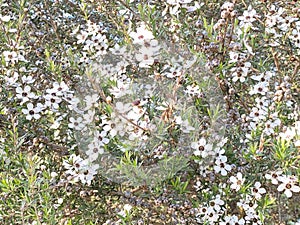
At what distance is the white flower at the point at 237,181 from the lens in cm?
222

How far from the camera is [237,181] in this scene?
2.25 m

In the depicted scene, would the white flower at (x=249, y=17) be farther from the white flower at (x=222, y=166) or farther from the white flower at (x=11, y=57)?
the white flower at (x=11, y=57)

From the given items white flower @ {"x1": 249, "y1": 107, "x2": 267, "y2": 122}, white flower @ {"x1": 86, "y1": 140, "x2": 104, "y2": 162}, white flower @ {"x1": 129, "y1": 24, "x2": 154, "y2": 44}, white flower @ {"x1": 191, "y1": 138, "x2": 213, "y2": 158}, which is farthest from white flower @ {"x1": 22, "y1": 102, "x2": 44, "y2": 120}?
white flower @ {"x1": 249, "y1": 107, "x2": 267, "y2": 122}

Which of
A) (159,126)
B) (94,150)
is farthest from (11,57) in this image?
(159,126)

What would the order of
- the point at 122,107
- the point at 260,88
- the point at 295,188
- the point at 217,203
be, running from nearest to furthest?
the point at 295,188
the point at 122,107
the point at 217,203
the point at 260,88

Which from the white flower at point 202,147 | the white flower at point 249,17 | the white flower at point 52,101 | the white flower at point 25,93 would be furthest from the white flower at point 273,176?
the white flower at point 25,93

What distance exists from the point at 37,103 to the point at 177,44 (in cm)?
74

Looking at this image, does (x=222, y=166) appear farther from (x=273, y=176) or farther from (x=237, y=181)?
(x=273, y=176)

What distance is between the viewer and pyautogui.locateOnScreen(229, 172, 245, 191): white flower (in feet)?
7.28

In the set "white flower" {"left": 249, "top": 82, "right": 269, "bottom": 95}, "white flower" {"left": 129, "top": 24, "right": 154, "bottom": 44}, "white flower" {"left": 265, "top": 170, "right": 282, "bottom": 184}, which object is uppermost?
"white flower" {"left": 129, "top": 24, "right": 154, "bottom": 44}

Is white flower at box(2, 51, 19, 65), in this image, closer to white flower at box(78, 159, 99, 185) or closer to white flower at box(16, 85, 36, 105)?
white flower at box(16, 85, 36, 105)

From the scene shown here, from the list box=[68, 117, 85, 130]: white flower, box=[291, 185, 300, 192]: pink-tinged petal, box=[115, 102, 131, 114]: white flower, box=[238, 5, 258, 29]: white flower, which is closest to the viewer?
box=[291, 185, 300, 192]: pink-tinged petal

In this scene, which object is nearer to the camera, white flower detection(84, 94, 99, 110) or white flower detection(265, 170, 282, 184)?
white flower detection(265, 170, 282, 184)

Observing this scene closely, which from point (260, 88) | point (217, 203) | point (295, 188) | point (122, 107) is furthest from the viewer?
point (260, 88)
